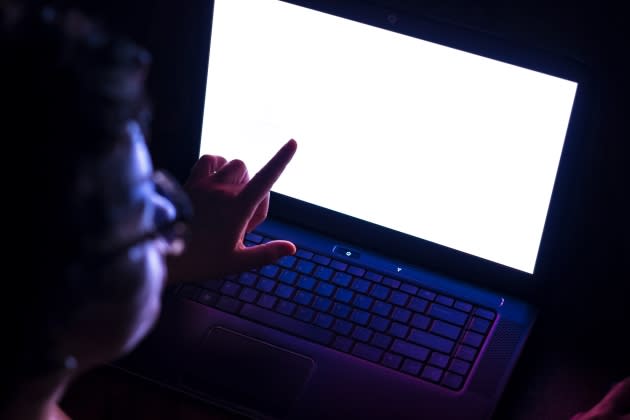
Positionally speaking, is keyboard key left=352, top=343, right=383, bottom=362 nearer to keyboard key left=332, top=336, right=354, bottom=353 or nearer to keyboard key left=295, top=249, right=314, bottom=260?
keyboard key left=332, top=336, right=354, bottom=353

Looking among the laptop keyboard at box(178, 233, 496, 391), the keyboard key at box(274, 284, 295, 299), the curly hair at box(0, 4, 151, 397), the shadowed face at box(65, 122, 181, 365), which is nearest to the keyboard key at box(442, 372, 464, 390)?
the laptop keyboard at box(178, 233, 496, 391)

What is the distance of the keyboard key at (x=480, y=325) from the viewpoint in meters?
0.90

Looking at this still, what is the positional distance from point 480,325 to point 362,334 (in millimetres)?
139

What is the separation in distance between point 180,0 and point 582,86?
560mm

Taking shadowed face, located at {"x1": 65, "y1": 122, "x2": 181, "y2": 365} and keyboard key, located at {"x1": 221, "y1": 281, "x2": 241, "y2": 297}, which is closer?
shadowed face, located at {"x1": 65, "y1": 122, "x2": 181, "y2": 365}

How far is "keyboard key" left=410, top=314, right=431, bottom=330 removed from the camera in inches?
35.4

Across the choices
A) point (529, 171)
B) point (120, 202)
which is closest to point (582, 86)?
point (529, 171)

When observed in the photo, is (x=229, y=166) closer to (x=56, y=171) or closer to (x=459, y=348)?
(x=459, y=348)

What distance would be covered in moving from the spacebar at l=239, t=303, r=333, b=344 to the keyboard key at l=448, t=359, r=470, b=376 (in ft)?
0.45

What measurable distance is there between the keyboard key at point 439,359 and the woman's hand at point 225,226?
0.64ft

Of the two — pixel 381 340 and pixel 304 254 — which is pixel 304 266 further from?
pixel 381 340

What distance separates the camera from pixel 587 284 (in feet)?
3.19

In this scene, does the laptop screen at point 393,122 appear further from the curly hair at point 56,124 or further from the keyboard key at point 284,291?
the curly hair at point 56,124

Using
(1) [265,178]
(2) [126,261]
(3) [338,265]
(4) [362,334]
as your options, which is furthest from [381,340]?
(2) [126,261]
